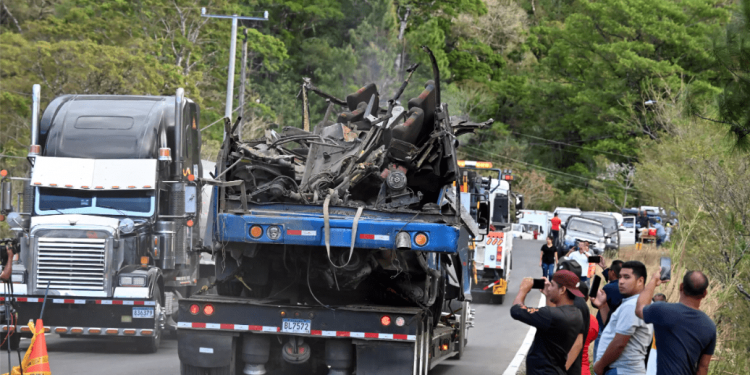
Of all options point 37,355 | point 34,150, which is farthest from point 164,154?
point 37,355

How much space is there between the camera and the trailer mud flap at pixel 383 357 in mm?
9328

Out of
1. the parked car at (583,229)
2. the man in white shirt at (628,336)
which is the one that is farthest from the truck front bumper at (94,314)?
the parked car at (583,229)

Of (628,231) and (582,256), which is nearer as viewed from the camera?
(582,256)

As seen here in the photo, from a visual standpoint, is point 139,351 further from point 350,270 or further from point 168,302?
point 350,270

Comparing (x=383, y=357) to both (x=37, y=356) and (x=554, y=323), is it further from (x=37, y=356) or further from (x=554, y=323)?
(x=37, y=356)

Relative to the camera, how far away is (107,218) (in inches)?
539

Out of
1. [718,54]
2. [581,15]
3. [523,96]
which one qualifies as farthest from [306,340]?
[523,96]

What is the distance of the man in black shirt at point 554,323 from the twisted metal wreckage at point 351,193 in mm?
2319

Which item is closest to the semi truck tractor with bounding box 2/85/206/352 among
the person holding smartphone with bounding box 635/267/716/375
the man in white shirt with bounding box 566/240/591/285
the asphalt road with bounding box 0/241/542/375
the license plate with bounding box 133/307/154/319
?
the license plate with bounding box 133/307/154/319

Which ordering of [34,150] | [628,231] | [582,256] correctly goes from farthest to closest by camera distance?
[628,231]
[582,256]
[34,150]

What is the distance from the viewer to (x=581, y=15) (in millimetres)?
56562

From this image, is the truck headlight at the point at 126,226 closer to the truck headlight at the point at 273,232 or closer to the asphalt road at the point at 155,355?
the asphalt road at the point at 155,355

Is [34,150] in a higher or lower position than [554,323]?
Result: higher

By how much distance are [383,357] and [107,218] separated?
6.02 metres
